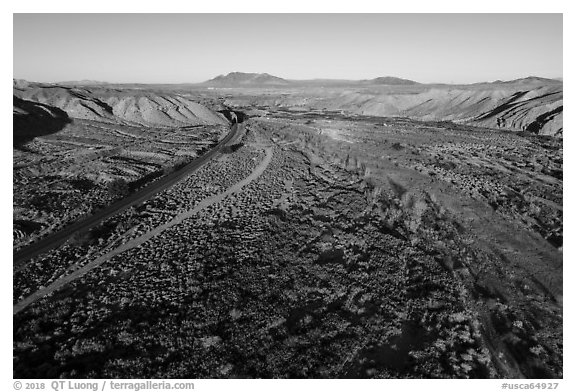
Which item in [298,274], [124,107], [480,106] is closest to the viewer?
[298,274]

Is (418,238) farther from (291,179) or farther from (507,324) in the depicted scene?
(291,179)

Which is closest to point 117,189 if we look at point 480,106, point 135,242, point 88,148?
point 135,242

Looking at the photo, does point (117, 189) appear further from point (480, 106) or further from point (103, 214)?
point (480, 106)

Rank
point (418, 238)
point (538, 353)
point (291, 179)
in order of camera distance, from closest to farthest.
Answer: point (538, 353) → point (418, 238) → point (291, 179)

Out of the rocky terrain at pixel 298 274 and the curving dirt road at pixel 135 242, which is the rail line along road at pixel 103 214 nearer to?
the rocky terrain at pixel 298 274

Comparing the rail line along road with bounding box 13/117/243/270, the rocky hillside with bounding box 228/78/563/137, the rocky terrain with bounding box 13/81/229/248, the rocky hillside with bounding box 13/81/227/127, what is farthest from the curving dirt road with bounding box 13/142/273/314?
the rocky hillside with bounding box 228/78/563/137

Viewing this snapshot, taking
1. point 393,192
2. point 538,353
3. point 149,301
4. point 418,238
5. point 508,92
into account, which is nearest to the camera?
point 538,353


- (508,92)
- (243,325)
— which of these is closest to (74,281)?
(243,325)
